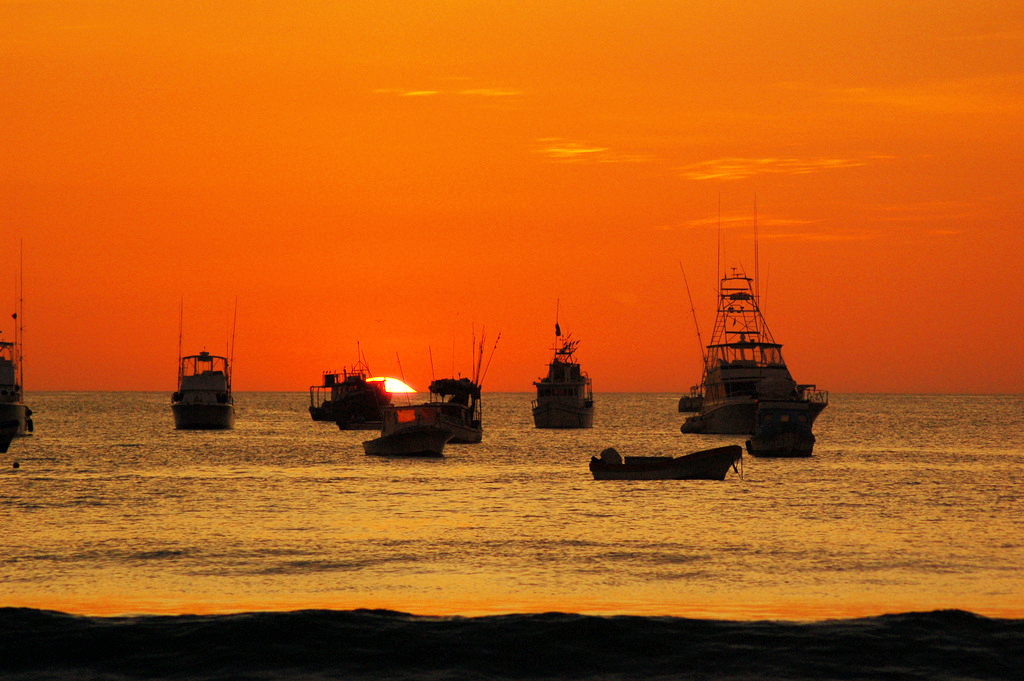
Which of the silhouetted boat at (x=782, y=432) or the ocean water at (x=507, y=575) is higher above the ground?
the silhouetted boat at (x=782, y=432)

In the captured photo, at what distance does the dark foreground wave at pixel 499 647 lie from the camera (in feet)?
59.3

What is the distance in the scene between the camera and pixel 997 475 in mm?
72438

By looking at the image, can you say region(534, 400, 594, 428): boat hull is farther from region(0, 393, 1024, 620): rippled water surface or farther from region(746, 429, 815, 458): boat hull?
region(0, 393, 1024, 620): rippled water surface

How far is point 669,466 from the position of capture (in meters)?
62.0

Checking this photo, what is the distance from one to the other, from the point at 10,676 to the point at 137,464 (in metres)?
65.5

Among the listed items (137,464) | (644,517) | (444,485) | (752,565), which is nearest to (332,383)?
(137,464)

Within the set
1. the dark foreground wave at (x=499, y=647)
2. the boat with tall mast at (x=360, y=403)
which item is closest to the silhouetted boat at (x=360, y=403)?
the boat with tall mast at (x=360, y=403)

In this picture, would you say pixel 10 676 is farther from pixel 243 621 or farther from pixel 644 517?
pixel 644 517

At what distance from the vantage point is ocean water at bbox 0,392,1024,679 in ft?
61.6

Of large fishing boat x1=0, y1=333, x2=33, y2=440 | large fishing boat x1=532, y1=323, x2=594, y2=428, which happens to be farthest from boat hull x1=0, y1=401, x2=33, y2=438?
large fishing boat x1=532, y1=323, x2=594, y2=428

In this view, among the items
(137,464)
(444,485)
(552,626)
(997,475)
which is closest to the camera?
(552,626)

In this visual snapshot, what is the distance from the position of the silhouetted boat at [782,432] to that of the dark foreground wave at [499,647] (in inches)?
2487

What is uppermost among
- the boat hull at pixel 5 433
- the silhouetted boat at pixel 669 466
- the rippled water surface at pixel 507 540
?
the boat hull at pixel 5 433

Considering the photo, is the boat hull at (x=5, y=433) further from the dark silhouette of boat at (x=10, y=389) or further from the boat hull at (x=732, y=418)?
the boat hull at (x=732, y=418)
